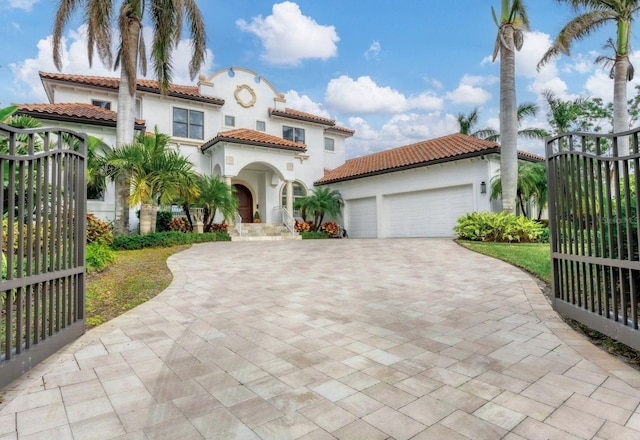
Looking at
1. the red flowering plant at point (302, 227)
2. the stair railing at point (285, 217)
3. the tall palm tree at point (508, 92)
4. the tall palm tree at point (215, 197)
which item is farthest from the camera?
the red flowering plant at point (302, 227)

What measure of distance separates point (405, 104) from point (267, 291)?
91.7 ft

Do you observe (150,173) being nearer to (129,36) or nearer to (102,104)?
(129,36)

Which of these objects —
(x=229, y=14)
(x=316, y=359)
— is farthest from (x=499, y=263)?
(x=229, y=14)

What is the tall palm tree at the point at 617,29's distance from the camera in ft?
46.5

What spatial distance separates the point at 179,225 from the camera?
15.2 metres

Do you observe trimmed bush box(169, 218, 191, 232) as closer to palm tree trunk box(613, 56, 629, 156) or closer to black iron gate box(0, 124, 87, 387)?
black iron gate box(0, 124, 87, 387)

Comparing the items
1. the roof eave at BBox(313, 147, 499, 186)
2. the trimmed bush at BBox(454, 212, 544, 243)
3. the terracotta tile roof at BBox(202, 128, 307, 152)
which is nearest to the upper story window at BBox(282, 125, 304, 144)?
the terracotta tile roof at BBox(202, 128, 307, 152)

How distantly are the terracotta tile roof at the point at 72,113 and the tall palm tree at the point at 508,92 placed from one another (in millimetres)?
15143

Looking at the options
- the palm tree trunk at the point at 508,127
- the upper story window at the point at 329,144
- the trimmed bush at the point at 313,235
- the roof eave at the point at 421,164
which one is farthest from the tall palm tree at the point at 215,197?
the upper story window at the point at 329,144

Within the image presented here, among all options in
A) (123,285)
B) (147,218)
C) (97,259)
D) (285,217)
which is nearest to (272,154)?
(285,217)

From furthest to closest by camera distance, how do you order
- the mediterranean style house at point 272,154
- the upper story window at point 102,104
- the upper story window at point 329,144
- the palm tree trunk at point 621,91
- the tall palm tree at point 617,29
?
1. the upper story window at point 329,144
2. the upper story window at point 102,104
3. the mediterranean style house at point 272,154
4. the palm tree trunk at point 621,91
5. the tall palm tree at point 617,29

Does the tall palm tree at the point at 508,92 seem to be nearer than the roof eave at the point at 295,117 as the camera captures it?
Yes

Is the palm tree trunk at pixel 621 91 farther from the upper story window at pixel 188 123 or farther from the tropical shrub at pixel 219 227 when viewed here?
the upper story window at pixel 188 123

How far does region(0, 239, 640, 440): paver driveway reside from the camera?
2.11 meters
